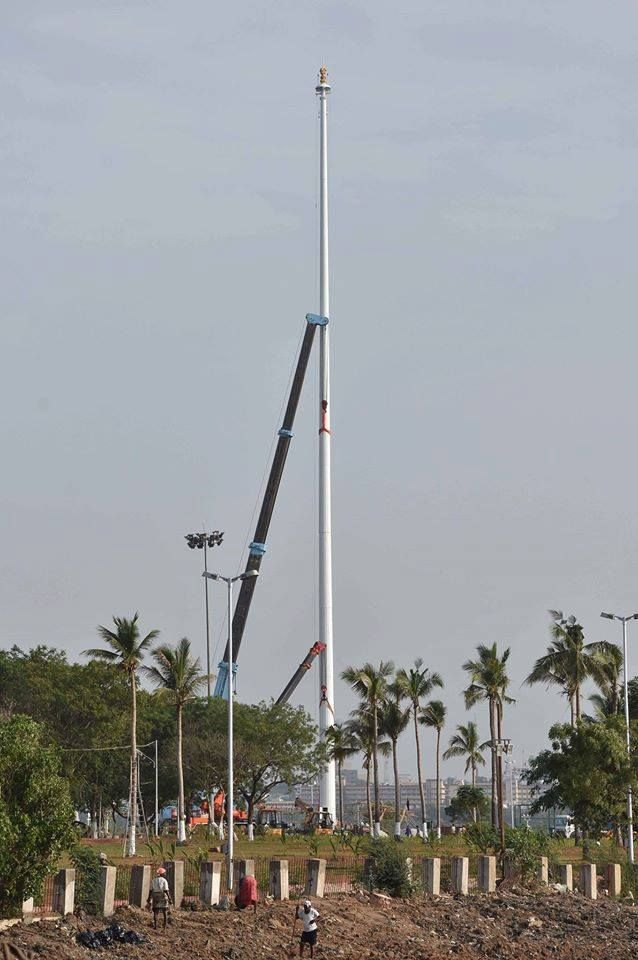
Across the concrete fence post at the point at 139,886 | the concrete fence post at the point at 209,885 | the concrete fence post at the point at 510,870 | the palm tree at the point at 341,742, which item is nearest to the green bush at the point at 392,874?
the concrete fence post at the point at 510,870

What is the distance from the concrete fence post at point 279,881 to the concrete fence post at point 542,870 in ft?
42.2

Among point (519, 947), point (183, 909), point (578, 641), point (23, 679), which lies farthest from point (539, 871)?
point (23, 679)

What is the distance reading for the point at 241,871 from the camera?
4338 centimetres

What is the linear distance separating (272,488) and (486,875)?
211 feet

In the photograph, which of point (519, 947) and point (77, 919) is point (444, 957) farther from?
point (77, 919)

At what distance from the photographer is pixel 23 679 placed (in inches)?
3684

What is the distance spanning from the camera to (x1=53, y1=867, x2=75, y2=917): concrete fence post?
1457 inches

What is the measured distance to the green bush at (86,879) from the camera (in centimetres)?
3791

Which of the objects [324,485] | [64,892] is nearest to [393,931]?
[64,892]

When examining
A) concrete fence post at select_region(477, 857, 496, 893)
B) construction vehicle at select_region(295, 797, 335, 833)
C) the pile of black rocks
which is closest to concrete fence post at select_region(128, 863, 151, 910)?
the pile of black rocks

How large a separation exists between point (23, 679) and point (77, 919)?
58.2 m

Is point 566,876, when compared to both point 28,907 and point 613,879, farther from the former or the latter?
point 28,907

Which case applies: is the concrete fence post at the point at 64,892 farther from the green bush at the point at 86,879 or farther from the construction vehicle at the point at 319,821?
the construction vehicle at the point at 319,821

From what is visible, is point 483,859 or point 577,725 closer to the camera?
point 483,859
